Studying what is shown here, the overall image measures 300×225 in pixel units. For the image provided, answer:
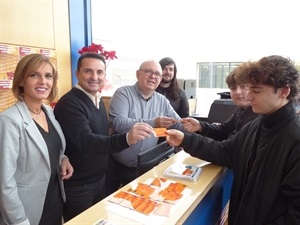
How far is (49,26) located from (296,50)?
392 cm

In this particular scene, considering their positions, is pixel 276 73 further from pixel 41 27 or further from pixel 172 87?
pixel 41 27

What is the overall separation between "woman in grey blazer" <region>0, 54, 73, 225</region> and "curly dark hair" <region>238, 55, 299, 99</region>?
3.75ft

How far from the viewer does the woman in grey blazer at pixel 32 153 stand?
1.24m

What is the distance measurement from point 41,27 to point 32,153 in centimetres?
204

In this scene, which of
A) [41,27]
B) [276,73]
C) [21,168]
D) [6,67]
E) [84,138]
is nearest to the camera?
[276,73]

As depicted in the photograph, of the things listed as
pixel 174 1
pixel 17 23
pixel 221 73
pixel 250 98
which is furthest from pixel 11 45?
pixel 221 73

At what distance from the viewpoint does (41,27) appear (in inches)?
112

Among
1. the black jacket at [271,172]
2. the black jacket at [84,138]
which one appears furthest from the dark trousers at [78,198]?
the black jacket at [271,172]

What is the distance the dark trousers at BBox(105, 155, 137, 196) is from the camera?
2.14 meters

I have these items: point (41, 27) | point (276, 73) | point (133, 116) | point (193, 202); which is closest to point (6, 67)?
point (41, 27)

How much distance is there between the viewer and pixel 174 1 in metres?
4.54

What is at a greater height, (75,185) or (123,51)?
(123,51)

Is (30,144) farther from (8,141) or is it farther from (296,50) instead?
(296,50)

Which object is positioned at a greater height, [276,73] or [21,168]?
[276,73]
